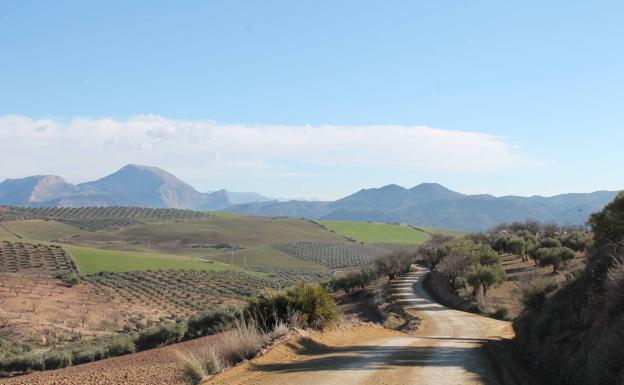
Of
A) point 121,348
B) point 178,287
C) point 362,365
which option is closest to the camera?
point 362,365

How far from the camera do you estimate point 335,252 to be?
6102 inches

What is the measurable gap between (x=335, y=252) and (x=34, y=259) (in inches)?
3230

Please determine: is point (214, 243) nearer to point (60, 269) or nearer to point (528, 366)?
point (60, 269)

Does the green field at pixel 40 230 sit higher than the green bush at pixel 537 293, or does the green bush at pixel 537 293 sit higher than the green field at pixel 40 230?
the green bush at pixel 537 293

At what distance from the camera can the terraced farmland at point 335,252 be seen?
136m

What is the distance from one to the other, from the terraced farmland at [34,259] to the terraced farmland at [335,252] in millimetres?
58644

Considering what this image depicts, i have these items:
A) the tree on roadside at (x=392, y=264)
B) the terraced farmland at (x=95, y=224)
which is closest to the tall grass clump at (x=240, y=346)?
the tree on roadside at (x=392, y=264)

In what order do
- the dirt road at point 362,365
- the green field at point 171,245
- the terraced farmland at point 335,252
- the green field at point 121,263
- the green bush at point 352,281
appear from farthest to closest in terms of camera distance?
the terraced farmland at point 335,252, the green field at point 171,245, the green field at point 121,263, the green bush at point 352,281, the dirt road at point 362,365

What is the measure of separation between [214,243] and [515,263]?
110m

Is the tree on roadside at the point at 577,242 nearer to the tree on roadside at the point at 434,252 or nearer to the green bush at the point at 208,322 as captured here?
the tree on roadside at the point at 434,252

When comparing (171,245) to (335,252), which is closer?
(335,252)

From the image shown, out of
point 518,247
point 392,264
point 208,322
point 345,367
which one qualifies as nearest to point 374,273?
point 392,264

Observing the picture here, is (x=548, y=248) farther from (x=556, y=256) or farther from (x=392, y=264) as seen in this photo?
(x=392, y=264)

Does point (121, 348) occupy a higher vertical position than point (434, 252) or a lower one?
lower
